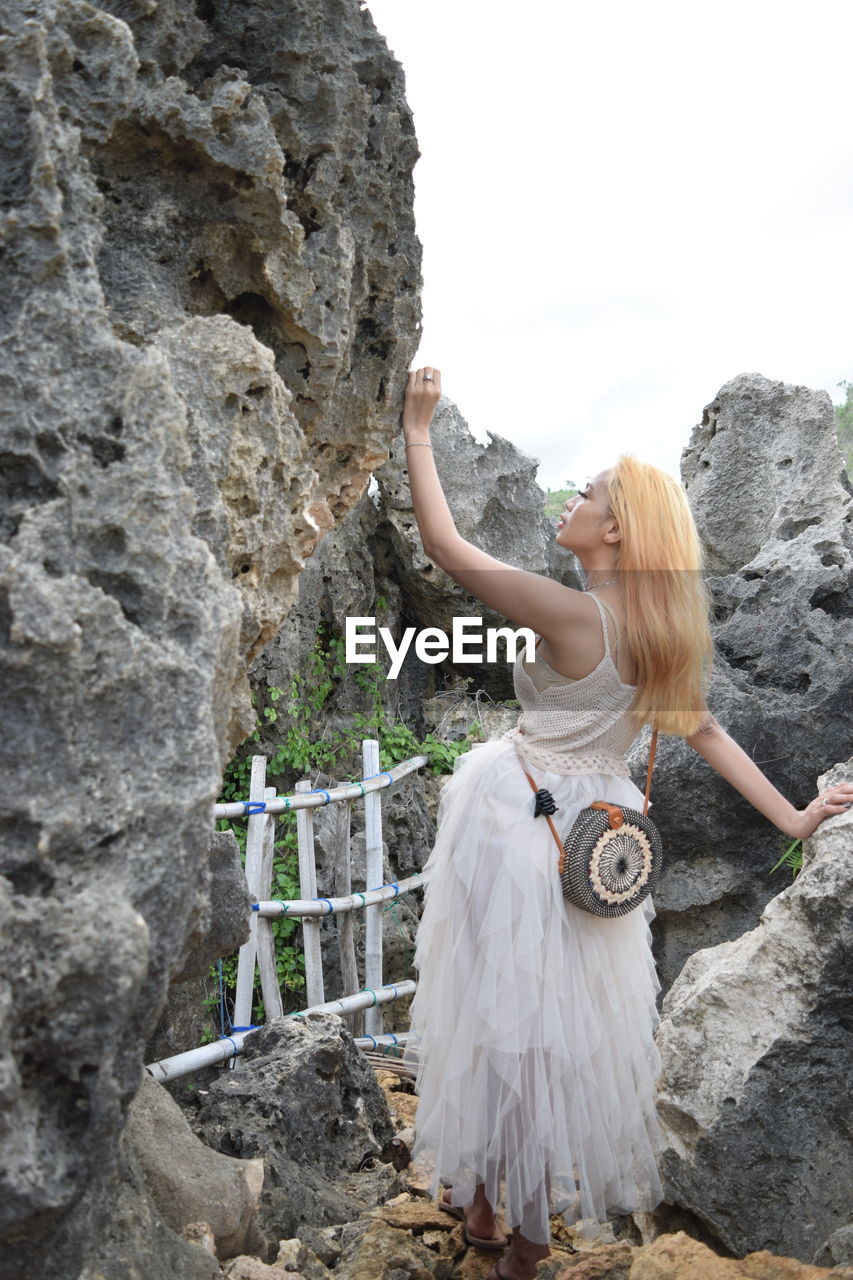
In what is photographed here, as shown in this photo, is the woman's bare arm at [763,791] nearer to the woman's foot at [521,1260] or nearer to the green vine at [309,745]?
the woman's foot at [521,1260]

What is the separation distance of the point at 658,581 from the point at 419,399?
71 cm

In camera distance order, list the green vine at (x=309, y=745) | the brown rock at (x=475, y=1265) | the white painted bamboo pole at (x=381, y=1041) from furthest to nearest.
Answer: the green vine at (x=309, y=745)
the white painted bamboo pole at (x=381, y=1041)
the brown rock at (x=475, y=1265)

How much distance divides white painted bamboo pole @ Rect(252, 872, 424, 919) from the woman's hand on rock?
75.3 inches

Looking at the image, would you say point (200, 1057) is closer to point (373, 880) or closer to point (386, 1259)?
point (373, 880)

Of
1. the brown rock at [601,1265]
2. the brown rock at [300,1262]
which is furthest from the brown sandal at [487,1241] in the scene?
the brown rock at [601,1265]

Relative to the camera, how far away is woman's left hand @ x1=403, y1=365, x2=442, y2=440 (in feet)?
8.84

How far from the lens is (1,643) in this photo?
1.32 metres

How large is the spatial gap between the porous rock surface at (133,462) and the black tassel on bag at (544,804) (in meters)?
0.82

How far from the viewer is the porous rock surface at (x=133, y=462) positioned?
1.27 metres

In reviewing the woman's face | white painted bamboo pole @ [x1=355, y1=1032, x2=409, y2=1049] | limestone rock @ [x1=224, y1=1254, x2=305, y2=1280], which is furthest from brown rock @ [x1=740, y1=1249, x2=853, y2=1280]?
white painted bamboo pole @ [x1=355, y1=1032, x2=409, y2=1049]

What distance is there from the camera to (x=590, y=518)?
268cm

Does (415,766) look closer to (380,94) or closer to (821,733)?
(821,733)

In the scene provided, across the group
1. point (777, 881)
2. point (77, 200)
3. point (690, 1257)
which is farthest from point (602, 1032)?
point (77, 200)

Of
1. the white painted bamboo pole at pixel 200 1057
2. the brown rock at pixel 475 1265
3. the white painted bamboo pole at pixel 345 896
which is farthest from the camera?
the white painted bamboo pole at pixel 345 896
